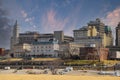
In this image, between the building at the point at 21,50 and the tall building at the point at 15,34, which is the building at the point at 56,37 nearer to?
the building at the point at 21,50

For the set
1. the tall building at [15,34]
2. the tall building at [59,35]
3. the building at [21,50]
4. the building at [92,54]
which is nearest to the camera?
the building at [92,54]

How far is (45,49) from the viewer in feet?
463

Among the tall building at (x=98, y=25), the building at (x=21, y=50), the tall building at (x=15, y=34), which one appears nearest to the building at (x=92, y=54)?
the building at (x=21, y=50)

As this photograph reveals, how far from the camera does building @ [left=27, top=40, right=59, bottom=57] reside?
139 meters

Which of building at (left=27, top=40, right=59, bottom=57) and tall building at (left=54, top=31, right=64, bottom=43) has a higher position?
tall building at (left=54, top=31, right=64, bottom=43)

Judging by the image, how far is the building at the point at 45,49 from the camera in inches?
5463

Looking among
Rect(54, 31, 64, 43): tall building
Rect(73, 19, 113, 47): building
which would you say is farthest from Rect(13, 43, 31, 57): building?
Rect(73, 19, 113, 47): building

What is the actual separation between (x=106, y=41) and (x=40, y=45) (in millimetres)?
32102

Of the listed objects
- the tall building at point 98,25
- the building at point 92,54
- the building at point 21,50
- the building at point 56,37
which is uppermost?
the tall building at point 98,25

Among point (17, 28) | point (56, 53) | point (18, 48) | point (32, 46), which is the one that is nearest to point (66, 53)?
point (56, 53)

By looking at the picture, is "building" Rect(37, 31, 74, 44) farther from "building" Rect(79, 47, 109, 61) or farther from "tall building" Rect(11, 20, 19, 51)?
"building" Rect(79, 47, 109, 61)

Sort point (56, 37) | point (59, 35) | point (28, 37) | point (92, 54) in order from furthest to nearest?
point (28, 37) < point (59, 35) < point (56, 37) < point (92, 54)

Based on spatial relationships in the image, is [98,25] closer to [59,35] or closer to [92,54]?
[59,35]

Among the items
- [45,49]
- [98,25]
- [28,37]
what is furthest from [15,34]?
[98,25]
